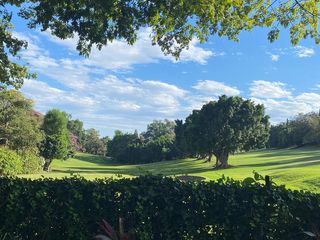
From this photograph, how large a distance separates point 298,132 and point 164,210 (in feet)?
328

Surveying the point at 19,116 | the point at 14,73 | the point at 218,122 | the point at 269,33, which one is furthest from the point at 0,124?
the point at 269,33

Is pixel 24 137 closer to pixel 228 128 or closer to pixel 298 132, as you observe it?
pixel 228 128

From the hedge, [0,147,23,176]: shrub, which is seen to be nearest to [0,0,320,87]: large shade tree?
the hedge

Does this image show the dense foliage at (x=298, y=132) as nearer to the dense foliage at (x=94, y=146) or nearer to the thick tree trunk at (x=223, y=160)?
the thick tree trunk at (x=223, y=160)

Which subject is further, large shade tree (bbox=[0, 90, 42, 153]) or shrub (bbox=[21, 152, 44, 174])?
large shade tree (bbox=[0, 90, 42, 153])

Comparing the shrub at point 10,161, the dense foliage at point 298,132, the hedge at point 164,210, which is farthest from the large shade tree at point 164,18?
the dense foliage at point 298,132

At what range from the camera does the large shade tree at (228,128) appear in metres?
62.7

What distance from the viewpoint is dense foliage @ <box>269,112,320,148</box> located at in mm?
92750

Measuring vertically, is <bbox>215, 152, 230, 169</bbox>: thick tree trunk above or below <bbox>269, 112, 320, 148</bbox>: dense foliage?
below

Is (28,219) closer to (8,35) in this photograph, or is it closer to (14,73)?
(8,35)

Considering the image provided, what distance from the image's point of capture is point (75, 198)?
6727 mm

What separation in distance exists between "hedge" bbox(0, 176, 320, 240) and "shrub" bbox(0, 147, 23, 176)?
4418cm

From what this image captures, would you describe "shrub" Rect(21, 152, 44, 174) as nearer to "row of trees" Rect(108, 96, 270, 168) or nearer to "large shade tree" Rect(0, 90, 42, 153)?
"large shade tree" Rect(0, 90, 42, 153)

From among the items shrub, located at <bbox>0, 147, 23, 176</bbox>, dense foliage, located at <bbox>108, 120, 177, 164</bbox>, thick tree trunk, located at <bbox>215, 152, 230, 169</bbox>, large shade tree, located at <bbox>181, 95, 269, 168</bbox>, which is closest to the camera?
shrub, located at <bbox>0, 147, 23, 176</bbox>
